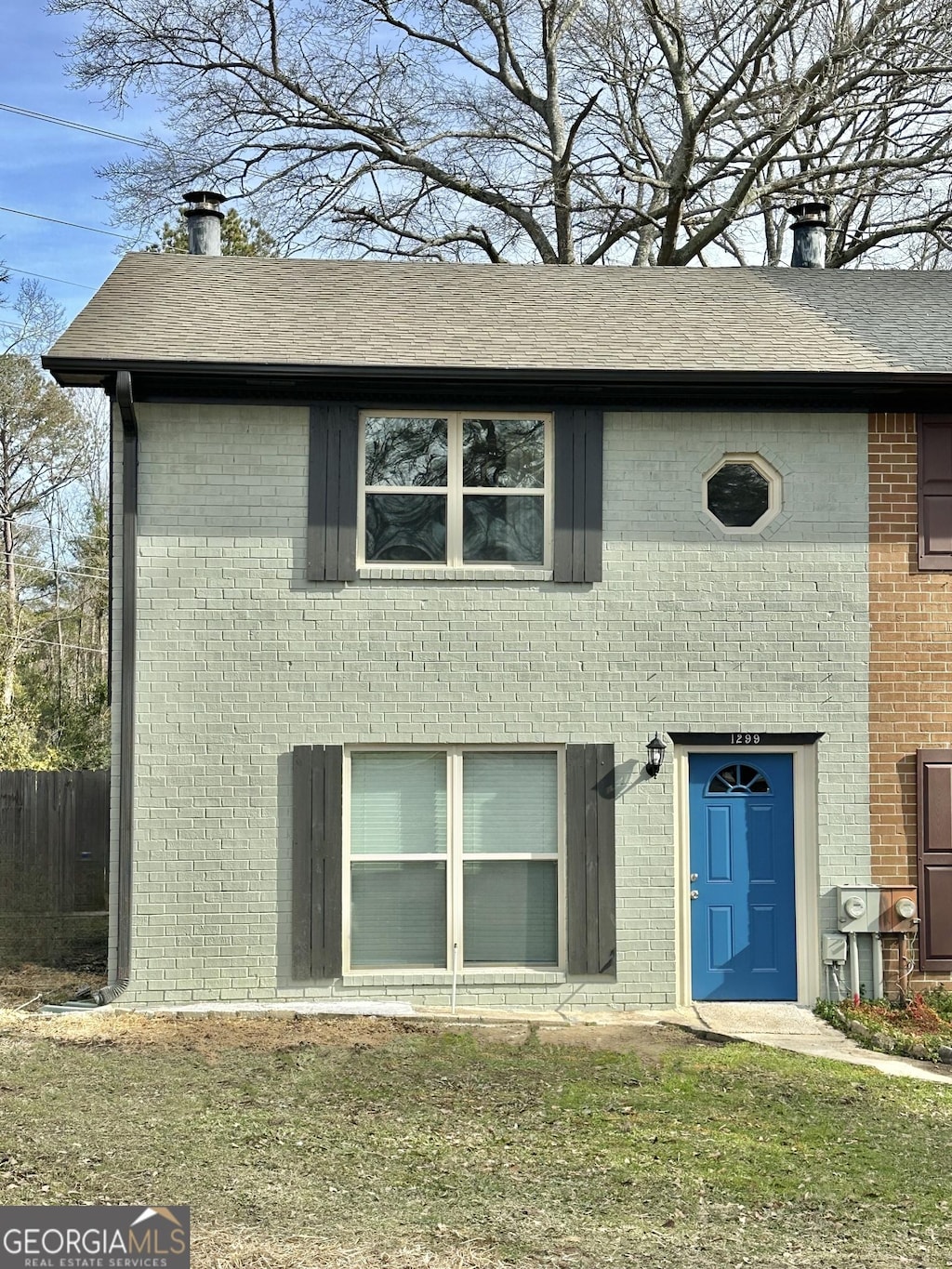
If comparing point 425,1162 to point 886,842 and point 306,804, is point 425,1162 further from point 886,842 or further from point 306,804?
point 886,842

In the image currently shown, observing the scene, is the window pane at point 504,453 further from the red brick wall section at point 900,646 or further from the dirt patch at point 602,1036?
the dirt patch at point 602,1036

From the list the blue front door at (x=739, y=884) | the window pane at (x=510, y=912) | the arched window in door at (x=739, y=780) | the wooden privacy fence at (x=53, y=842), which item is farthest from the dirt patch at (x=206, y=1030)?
the wooden privacy fence at (x=53, y=842)

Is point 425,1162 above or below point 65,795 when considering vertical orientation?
below

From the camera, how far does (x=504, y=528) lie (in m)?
10.4

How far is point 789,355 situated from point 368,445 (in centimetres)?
359

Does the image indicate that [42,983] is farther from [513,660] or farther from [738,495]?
[738,495]

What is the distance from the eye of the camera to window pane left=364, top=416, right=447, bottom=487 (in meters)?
10.3

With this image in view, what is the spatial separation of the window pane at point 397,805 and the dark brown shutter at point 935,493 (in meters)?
4.41

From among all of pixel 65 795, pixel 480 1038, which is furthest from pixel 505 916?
pixel 65 795

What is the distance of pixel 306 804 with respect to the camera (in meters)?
9.92

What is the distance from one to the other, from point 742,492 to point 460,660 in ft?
→ 9.11

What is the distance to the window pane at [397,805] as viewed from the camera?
1011 cm

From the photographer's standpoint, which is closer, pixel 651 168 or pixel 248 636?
pixel 248 636

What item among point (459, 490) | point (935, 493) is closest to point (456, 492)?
point (459, 490)
